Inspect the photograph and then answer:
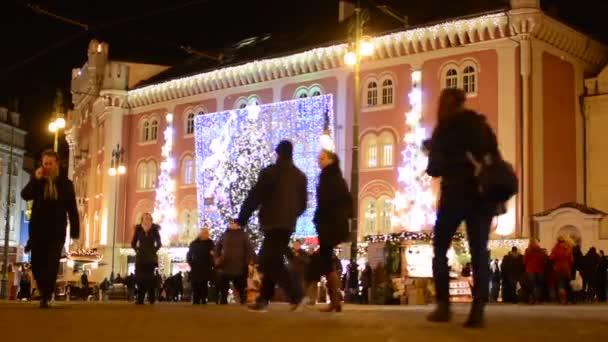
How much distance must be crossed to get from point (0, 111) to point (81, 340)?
8189cm

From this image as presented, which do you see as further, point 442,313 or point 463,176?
point 442,313

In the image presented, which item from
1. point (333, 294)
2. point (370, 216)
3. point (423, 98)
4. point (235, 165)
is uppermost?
point (423, 98)

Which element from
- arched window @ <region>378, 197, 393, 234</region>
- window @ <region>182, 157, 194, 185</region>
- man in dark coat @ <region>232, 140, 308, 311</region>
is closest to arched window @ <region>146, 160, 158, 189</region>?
window @ <region>182, 157, 194, 185</region>

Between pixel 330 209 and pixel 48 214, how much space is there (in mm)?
3656

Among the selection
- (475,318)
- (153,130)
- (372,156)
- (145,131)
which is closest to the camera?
(475,318)

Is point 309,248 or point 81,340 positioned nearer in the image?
point 81,340

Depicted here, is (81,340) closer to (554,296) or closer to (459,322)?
(459,322)

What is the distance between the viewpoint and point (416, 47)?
4259 centimetres

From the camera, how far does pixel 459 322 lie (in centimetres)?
911

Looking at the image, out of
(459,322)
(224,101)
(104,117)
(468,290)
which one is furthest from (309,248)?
(459,322)

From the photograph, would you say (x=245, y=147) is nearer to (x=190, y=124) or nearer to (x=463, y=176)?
(x=190, y=124)

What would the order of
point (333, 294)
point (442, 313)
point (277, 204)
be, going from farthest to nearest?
point (333, 294), point (277, 204), point (442, 313)

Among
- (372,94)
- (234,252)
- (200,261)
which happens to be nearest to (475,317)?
(234,252)

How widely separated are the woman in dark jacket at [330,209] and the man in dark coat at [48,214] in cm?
321
